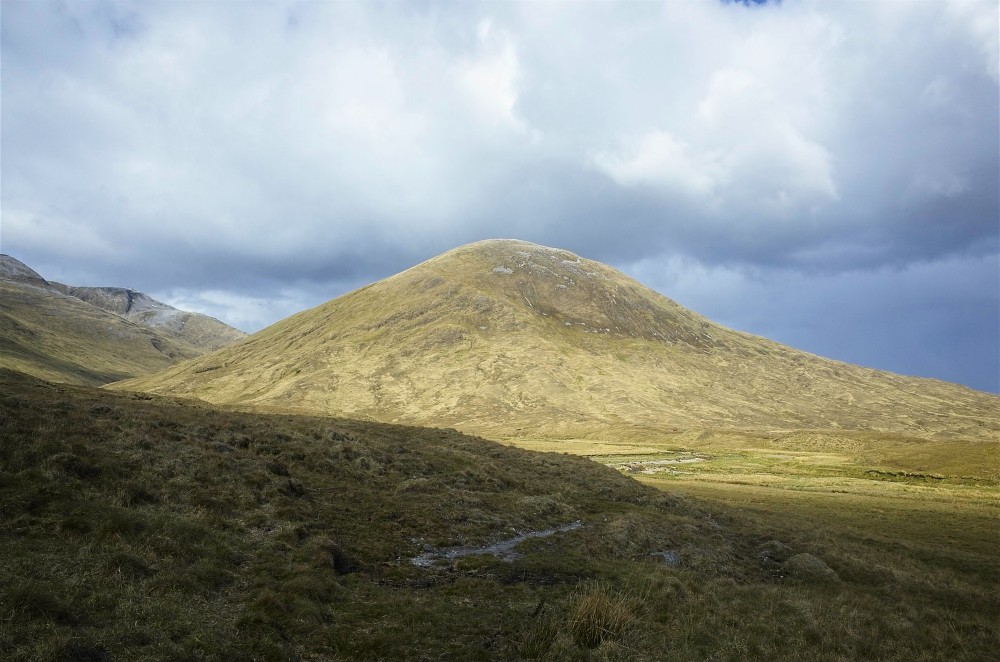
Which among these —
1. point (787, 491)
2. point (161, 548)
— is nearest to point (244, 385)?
point (787, 491)

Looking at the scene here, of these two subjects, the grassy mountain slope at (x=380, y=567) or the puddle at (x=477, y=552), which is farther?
the puddle at (x=477, y=552)

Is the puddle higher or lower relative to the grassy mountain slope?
lower

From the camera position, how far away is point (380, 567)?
19.8m

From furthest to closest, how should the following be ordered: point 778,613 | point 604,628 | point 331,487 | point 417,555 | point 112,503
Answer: point 331,487
point 417,555
point 778,613
point 112,503
point 604,628

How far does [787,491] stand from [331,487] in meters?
53.8

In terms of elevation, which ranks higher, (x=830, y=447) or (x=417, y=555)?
(x=830, y=447)

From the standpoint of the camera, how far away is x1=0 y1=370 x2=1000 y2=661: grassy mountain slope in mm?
13016

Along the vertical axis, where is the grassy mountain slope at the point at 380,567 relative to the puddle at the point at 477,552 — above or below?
above

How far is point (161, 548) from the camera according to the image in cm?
1574

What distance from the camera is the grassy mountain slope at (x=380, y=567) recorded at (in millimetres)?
13016

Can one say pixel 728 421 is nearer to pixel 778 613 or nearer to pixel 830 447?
pixel 830 447

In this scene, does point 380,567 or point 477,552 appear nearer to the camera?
point 380,567

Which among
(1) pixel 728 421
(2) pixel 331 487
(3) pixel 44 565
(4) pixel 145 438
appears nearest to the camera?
(3) pixel 44 565

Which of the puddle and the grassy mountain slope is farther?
the puddle
